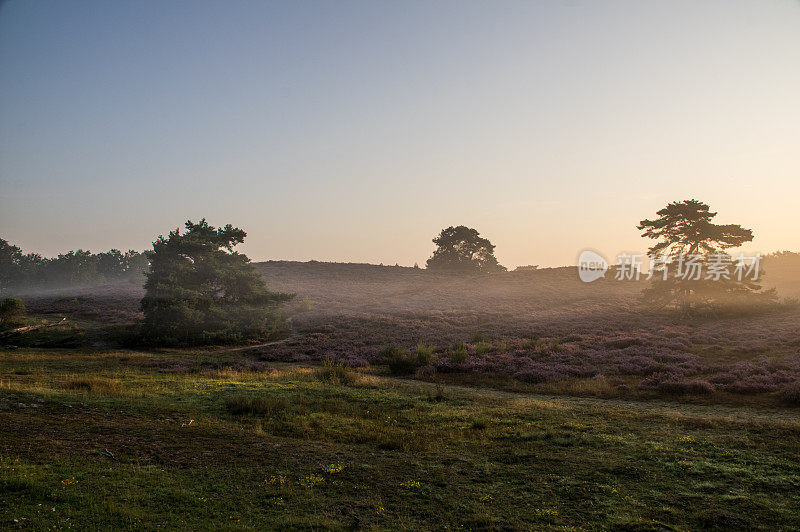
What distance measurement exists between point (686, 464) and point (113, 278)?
141822 millimetres

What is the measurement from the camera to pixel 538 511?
703 cm

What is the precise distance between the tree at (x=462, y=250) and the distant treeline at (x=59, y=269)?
78134 millimetres

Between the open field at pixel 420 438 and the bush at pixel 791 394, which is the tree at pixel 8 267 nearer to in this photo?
the open field at pixel 420 438

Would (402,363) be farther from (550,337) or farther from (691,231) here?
(691,231)

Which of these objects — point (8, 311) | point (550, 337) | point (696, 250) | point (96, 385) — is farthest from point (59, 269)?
point (696, 250)

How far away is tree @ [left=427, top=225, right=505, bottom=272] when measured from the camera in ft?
284

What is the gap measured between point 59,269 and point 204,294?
4237 inches

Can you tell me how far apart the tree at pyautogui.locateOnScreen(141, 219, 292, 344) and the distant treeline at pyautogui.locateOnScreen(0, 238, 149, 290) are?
7891cm

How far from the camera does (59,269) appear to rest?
111438 mm

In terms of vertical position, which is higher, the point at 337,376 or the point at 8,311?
the point at 8,311

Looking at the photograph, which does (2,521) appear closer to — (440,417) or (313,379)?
(440,417)

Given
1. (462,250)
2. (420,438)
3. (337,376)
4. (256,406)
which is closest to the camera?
(420,438)


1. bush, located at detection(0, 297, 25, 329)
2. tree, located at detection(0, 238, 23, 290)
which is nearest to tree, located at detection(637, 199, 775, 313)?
bush, located at detection(0, 297, 25, 329)

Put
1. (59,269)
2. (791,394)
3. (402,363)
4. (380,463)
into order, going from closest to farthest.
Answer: (380,463) → (791,394) → (402,363) → (59,269)
